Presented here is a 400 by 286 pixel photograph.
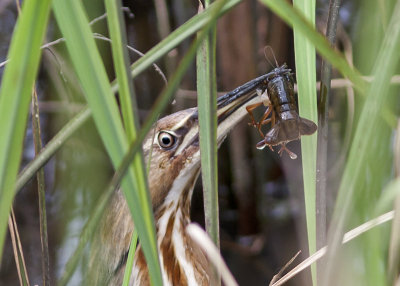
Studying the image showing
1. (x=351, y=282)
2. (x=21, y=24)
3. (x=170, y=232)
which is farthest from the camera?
(x=170, y=232)

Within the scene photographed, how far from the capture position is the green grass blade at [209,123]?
0.50m

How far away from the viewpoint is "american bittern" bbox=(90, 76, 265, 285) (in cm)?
99

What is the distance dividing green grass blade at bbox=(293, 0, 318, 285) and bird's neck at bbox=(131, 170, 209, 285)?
17.4 inches

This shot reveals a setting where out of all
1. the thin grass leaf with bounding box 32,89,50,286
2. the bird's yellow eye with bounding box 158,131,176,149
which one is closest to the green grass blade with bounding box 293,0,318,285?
the thin grass leaf with bounding box 32,89,50,286

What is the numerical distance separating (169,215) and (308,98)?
1.61 ft

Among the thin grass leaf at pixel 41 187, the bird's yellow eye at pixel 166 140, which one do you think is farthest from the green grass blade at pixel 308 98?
the bird's yellow eye at pixel 166 140

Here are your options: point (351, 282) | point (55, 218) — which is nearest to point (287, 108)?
point (351, 282)

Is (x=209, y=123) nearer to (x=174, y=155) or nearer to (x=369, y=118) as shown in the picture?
(x=369, y=118)

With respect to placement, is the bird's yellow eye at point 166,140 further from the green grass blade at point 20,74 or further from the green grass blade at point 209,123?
the green grass blade at point 20,74

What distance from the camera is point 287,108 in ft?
2.41

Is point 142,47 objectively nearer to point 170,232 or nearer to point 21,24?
point 170,232

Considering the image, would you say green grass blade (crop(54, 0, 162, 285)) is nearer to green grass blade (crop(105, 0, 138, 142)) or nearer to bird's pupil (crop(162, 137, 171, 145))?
green grass blade (crop(105, 0, 138, 142))

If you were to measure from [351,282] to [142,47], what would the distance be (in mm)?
1229

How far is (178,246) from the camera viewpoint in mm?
1077
